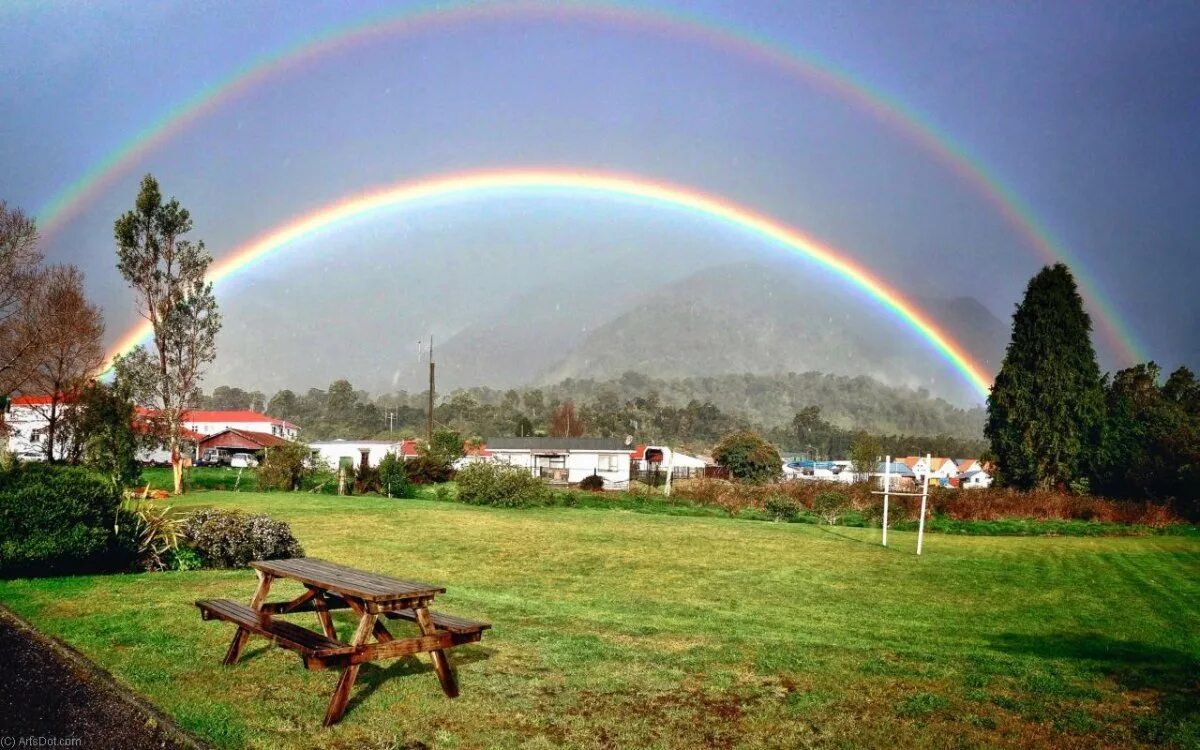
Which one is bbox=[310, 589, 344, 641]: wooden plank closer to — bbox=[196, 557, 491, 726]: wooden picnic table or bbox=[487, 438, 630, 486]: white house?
bbox=[196, 557, 491, 726]: wooden picnic table

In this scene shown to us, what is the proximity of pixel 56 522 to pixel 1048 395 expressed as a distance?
180 feet

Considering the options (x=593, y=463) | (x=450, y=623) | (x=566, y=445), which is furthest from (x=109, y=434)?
(x=566, y=445)

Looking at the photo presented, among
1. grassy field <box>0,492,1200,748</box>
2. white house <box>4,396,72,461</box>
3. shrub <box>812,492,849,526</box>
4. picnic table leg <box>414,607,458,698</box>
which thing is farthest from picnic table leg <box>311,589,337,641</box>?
shrub <box>812,492,849,526</box>

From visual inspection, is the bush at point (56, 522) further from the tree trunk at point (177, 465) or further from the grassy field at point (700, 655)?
the tree trunk at point (177, 465)

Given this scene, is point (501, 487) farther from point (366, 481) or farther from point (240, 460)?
point (240, 460)

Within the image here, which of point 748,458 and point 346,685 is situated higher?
point 748,458

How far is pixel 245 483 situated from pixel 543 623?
34.1m

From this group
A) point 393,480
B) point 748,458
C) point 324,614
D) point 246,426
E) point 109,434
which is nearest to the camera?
point 324,614

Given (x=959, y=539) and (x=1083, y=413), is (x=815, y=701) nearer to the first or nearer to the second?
(x=959, y=539)

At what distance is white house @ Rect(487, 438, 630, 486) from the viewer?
6372cm

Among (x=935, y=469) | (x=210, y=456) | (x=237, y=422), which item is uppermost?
(x=935, y=469)

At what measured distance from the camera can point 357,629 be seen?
272 inches

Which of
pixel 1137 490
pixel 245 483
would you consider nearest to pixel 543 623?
pixel 245 483

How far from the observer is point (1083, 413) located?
176 feet
